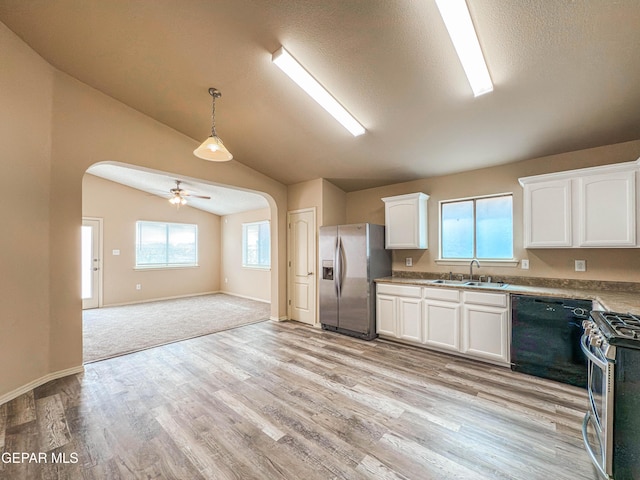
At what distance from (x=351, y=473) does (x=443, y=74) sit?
3052 millimetres

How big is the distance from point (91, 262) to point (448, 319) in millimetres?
7321

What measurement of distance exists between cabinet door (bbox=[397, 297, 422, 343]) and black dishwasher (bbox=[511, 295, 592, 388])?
3.38 ft

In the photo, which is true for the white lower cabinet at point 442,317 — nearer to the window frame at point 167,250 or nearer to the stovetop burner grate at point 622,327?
the stovetop burner grate at point 622,327

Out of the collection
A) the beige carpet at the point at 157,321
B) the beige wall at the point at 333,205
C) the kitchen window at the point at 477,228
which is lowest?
the beige carpet at the point at 157,321

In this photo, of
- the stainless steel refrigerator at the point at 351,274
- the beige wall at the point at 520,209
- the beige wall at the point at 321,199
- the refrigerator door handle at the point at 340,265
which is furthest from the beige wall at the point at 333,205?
the refrigerator door handle at the point at 340,265

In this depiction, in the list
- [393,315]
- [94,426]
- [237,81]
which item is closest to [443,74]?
[237,81]

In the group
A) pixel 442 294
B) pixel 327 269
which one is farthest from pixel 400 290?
pixel 327 269

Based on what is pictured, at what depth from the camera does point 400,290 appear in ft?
12.6

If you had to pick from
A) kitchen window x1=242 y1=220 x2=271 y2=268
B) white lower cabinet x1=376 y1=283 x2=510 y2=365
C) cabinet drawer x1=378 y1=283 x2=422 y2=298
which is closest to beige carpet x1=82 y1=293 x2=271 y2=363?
kitchen window x1=242 y1=220 x2=271 y2=268

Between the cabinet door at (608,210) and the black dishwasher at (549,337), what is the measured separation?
701 mm

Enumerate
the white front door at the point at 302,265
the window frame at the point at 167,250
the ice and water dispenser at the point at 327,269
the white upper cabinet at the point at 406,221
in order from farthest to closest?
the window frame at the point at 167,250 → the white front door at the point at 302,265 → the ice and water dispenser at the point at 327,269 → the white upper cabinet at the point at 406,221

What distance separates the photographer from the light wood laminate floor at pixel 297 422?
169 cm

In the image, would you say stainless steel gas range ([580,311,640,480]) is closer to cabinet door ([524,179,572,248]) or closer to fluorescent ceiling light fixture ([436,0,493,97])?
cabinet door ([524,179,572,248])
